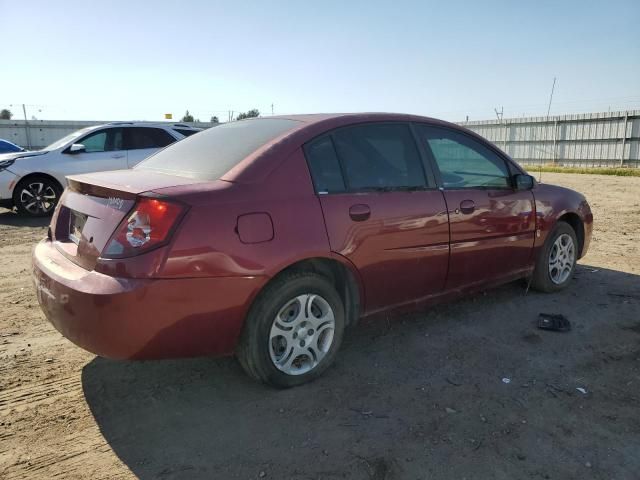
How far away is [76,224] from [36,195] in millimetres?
7306

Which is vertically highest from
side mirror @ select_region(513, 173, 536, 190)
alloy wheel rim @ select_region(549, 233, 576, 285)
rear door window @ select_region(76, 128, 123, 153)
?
rear door window @ select_region(76, 128, 123, 153)

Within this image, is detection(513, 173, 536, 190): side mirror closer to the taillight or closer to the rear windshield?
the rear windshield

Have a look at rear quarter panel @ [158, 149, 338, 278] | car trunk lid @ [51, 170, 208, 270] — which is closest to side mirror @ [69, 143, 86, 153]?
car trunk lid @ [51, 170, 208, 270]

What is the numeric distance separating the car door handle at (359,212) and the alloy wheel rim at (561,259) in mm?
2449

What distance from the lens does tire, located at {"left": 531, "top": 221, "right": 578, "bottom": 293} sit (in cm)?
488

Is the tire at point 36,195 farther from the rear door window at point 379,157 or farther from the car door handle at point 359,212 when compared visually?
the car door handle at point 359,212

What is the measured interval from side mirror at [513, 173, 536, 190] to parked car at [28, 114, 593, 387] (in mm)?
136

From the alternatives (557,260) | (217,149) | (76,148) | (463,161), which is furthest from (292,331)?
(76,148)

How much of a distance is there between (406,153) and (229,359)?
6.28ft

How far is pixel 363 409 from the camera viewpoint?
2969mm

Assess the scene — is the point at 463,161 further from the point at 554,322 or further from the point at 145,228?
the point at 145,228

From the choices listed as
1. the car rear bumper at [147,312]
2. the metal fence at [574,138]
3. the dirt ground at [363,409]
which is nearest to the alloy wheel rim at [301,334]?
the dirt ground at [363,409]

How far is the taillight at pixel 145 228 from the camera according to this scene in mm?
2641

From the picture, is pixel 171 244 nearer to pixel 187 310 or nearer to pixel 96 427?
pixel 187 310
